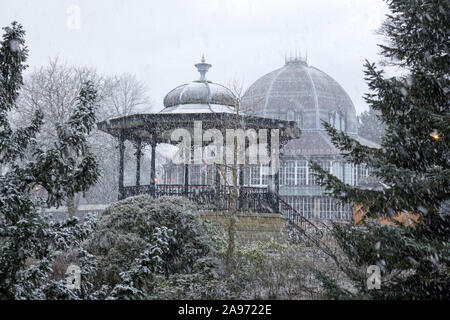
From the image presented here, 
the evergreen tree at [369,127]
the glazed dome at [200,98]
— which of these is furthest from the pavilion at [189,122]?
the evergreen tree at [369,127]

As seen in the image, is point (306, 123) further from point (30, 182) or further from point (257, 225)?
point (30, 182)

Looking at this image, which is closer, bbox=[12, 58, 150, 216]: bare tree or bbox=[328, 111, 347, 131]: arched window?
bbox=[12, 58, 150, 216]: bare tree

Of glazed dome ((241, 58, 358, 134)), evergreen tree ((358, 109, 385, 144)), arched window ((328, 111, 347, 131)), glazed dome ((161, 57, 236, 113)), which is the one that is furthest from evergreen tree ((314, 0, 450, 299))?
evergreen tree ((358, 109, 385, 144))

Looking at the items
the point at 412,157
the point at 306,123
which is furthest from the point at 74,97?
the point at 412,157

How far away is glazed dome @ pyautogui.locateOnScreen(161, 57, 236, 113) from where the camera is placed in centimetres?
1688

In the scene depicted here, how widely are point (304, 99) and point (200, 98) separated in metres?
17.4

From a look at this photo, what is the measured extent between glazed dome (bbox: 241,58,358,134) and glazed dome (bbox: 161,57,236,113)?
14906 millimetres

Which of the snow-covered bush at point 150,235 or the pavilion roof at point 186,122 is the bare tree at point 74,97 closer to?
the pavilion roof at point 186,122

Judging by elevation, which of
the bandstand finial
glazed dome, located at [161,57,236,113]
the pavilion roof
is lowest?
the pavilion roof

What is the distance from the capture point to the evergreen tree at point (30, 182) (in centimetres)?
484

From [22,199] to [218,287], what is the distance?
4877 millimetres

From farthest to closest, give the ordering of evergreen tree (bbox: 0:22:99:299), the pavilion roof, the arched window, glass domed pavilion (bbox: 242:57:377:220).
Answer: the arched window → glass domed pavilion (bbox: 242:57:377:220) → the pavilion roof → evergreen tree (bbox: 0:22:99:299)

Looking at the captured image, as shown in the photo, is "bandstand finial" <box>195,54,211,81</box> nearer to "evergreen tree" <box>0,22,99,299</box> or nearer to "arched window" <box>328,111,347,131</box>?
"evergreen tree" <box>0,22,99,299</box>

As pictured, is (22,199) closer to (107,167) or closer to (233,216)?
(233,216)
